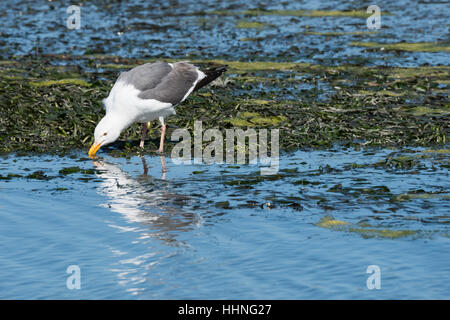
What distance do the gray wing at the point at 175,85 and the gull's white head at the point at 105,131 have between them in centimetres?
61

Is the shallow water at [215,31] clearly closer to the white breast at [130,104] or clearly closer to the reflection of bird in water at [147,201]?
the white breast at [130,104]

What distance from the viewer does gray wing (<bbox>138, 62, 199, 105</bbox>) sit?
44.5 feet

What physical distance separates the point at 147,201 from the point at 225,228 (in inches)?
64.2

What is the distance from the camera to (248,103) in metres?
16.4

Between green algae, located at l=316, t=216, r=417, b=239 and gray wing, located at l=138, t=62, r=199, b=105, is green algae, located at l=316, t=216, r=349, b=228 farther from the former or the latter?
gray wing, located at l=138, t=62, r=199, b=105

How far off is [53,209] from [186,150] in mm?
3785

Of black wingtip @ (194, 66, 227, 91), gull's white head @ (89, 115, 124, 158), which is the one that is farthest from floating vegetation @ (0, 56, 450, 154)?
black wingtip @ (194, 66, 227, 91)

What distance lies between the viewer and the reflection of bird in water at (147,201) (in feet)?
32.0

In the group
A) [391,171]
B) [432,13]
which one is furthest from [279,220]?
[432,13]

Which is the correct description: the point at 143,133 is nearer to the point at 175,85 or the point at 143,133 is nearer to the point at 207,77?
the point at 175,85

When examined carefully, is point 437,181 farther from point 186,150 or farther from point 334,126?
point 186,150

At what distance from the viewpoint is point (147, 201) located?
35.7ft

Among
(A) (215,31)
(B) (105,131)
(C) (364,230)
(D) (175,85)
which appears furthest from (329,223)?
(A) (215,31)

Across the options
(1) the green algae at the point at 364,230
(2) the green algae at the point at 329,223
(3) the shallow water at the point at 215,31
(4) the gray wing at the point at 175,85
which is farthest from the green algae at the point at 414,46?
(1) the green algae at the point at 364,230
